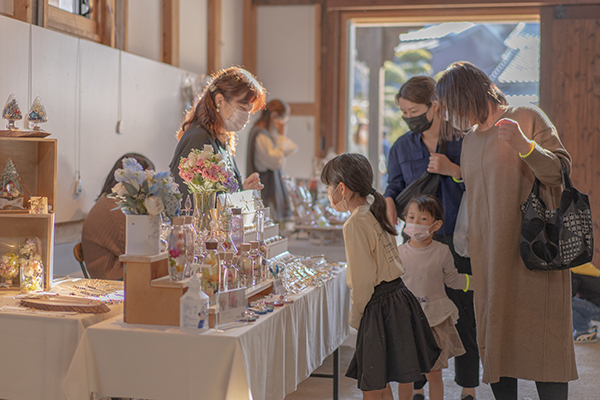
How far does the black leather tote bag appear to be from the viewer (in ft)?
7.38

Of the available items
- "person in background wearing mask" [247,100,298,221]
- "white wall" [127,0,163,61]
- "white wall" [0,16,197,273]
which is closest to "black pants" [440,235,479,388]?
"white wall" [0,16,197,273]

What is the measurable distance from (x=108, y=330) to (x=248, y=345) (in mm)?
442

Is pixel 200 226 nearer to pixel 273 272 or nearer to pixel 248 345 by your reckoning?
pixel 273 272

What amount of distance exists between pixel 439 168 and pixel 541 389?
105 centimetres

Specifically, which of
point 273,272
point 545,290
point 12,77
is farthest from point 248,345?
point 12,77

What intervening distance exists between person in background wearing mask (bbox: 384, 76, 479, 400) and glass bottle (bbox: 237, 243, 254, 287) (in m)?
1.02

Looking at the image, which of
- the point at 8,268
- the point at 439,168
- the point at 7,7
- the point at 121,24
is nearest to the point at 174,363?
the point at 8,268

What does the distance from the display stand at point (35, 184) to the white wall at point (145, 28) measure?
2080mm

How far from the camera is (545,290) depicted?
93.7 inches

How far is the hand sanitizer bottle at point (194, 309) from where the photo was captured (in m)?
1.83

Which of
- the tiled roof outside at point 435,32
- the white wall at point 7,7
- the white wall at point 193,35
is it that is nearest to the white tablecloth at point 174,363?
the white wall at point 7,7

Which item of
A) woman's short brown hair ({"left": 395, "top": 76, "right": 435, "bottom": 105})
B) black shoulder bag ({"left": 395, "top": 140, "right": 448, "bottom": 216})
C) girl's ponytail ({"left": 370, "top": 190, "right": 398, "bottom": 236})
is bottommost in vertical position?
girl's ponytail ({"left": 370, "top": 190, "right": 398, "bottom": 236})

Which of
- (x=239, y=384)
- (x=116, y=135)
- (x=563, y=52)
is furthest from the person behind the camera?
(x=563, y=52)

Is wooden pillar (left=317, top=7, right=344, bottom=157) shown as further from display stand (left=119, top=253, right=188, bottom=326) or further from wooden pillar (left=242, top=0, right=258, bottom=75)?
display stand (left=119, top=253, right=188, bottom=326)
